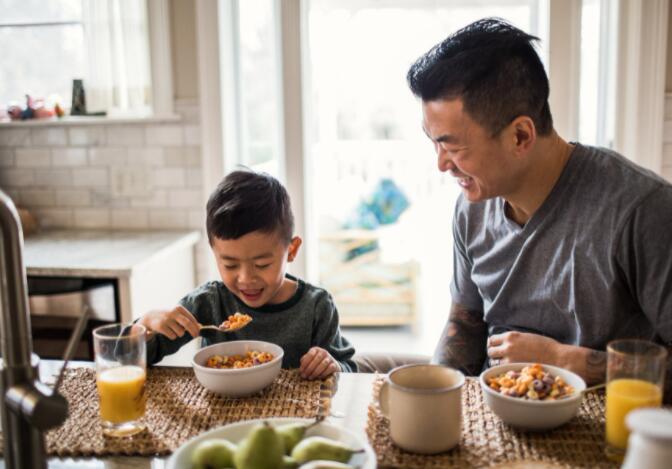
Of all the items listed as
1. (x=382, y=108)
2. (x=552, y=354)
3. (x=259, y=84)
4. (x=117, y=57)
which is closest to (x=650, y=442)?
(x=552, y=354)

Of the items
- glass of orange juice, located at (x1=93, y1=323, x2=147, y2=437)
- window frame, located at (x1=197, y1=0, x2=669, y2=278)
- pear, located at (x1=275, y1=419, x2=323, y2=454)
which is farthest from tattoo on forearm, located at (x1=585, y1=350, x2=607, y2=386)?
window frame, located at (x1=197, y1=0, x2=669, y2=278)

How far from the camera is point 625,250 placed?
5.18 ft

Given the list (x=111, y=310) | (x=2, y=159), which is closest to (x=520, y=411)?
(x=111, y=310)

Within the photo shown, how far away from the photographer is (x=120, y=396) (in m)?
1.24

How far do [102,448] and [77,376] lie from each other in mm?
361

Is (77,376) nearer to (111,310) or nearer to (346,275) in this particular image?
(111,310)

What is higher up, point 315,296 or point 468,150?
point 468,150

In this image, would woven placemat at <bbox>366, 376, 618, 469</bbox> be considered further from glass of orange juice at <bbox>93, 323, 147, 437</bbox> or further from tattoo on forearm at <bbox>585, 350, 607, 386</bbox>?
glass of orange juice at <bbox>93, 323, 147, 437</bbox>

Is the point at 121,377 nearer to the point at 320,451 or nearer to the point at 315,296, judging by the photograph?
the point at 320,451

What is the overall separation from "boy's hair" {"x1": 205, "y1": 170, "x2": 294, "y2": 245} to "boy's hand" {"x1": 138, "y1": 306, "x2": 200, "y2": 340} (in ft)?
0.73

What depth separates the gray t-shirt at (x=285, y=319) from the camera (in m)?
1.81

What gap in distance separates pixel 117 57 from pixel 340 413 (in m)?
2.31

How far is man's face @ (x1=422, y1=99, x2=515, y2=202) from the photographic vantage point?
168cm

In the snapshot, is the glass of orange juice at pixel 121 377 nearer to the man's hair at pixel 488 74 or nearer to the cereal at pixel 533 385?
the cereal at pixel 533 385
